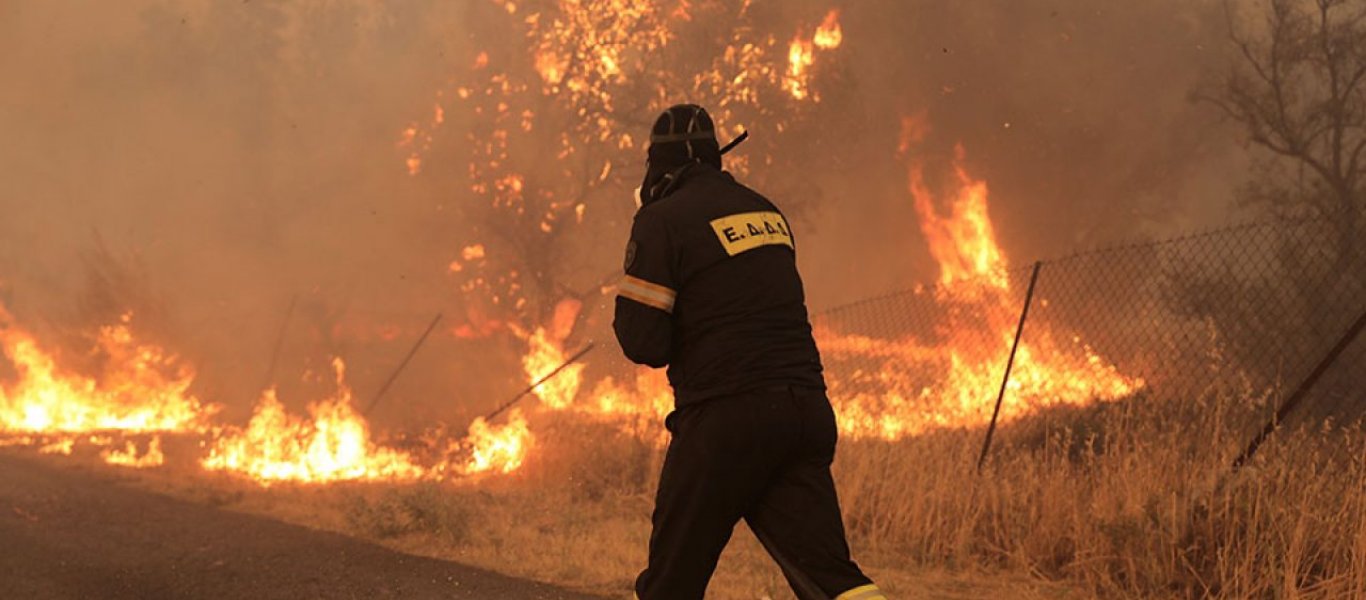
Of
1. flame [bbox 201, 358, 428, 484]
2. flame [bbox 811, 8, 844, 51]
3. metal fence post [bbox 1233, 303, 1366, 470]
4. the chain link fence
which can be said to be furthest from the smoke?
metal fence post [bbox 1233, 303, 1366, 470]

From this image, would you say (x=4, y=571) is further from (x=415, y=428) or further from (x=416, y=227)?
(x=416, y=227)

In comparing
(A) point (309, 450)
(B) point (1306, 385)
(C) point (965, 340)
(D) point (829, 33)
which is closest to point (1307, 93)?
(C) point (965, 340)

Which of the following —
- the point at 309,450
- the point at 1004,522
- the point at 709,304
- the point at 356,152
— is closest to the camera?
the point at 709,304

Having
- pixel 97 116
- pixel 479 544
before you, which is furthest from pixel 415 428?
pixel 97 116

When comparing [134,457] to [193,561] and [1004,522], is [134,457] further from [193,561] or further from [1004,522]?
[1004,522]

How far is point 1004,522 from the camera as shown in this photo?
6277 millimetres

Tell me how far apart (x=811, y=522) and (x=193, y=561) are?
4.25 m

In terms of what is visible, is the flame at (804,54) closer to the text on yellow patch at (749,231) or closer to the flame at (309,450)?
the flame at (309,450)

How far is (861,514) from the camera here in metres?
6.98

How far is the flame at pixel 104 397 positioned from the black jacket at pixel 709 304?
479 inches

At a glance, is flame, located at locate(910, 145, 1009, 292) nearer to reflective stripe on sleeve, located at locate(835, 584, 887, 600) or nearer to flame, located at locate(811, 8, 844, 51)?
flame, located at locate(811, 8, 844, 51)

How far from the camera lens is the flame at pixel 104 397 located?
559 inches

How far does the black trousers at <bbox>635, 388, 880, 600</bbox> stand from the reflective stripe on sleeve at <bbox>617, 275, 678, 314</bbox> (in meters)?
0.31

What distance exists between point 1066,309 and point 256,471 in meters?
15.2
